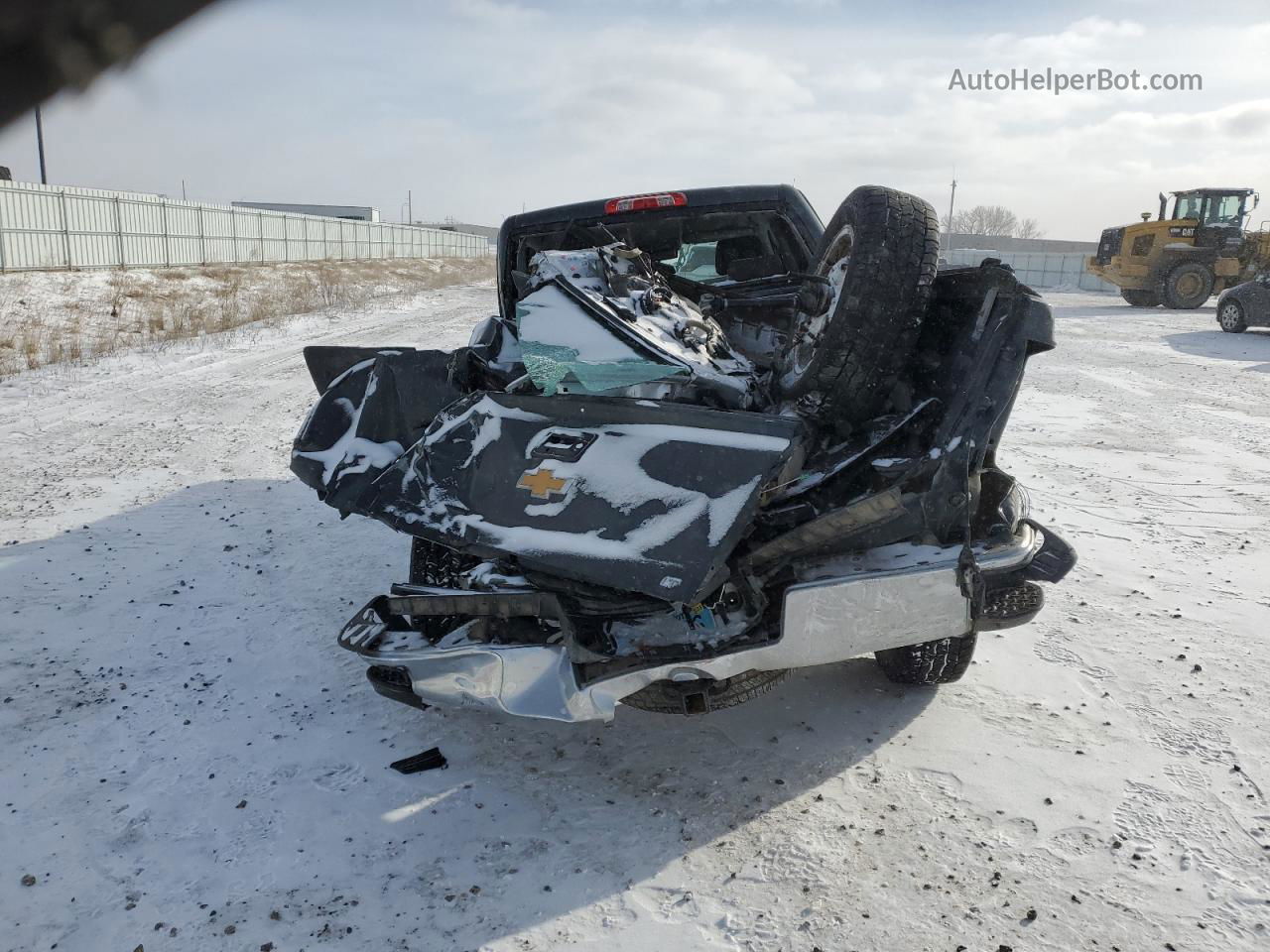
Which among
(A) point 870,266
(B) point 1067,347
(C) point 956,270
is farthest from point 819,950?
(B) point 1067,347

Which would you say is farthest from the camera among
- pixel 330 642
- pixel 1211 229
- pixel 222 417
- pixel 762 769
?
pixel 1211 229

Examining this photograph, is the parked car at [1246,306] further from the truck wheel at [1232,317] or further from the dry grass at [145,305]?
the dry grass at [145,305]

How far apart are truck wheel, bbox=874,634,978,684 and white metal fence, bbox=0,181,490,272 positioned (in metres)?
15.5

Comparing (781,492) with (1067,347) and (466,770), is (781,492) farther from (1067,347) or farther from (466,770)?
(1067,347)

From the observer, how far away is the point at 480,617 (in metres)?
2.74

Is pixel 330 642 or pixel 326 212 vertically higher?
pixel 326 212

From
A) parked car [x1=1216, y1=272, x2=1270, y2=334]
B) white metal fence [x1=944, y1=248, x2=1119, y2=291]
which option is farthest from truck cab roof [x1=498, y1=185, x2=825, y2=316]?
white metal fence [x1=944, y1=248, x2=1119, y2=291]

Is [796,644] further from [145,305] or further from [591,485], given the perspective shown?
[145,305]

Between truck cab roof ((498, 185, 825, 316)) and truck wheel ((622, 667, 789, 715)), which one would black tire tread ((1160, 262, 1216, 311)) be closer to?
truck cab roof ((498, 185, 825, 316))

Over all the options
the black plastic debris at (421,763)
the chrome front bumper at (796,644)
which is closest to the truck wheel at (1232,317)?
the chrome front bumper at (796,644)

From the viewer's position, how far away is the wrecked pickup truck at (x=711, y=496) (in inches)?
99.5

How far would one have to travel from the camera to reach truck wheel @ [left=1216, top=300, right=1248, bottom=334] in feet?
54.4

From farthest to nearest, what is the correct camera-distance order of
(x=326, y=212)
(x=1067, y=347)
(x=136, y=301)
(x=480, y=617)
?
(x=326, y=212)
(x=136, y=301)
(x=1067, y=347)
(x=480, y=617)

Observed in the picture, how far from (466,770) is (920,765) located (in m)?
1.59
